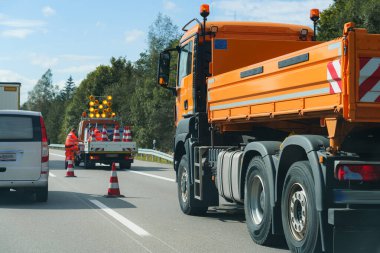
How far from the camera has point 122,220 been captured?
10.4 meters

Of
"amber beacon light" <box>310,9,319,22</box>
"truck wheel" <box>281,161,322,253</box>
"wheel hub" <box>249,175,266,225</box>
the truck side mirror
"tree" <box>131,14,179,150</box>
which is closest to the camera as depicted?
"truck wheel" <box>281,161,322,253</box>

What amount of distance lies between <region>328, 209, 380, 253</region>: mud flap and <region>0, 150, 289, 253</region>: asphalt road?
63.1 inches

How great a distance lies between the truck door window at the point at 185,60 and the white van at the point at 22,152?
9.93 ft

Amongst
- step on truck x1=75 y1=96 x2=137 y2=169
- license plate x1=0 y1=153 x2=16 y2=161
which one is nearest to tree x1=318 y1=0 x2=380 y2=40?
step on truck x1=75 y1=96 x2=137 y2=169

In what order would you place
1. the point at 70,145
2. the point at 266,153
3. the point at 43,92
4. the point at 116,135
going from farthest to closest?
the point at 43,92, the point at 116,135, the point at 70,145, the point at 266,153

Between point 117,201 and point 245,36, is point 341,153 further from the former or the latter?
point 117,201

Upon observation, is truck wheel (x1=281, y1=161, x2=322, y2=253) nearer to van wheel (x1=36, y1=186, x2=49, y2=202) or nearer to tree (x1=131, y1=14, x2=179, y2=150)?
van wheel (x1=36, y1=186, x2=49, y2=202)

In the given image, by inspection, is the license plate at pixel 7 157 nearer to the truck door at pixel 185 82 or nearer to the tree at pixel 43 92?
the truck door at pixel 185 82

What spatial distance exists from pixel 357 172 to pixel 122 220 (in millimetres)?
5187

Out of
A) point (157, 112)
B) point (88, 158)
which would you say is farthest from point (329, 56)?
point (157, 112)

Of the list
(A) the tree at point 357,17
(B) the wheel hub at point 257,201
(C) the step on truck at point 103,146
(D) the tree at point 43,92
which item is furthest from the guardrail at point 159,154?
(D) the tree at point 43,92

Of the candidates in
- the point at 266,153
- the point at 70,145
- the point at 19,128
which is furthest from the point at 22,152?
the point at 70,145

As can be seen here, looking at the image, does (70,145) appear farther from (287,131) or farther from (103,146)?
(287,131)

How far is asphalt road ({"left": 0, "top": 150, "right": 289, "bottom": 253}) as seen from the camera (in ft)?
26.3
